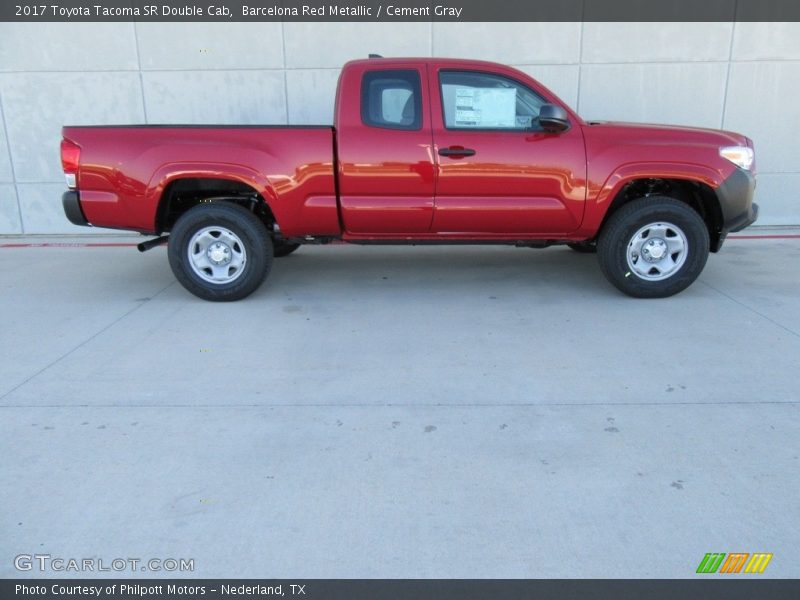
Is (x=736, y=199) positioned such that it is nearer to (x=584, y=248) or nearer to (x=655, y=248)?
(x=655, y=248)

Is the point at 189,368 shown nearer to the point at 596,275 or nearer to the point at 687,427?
the point at 687,427

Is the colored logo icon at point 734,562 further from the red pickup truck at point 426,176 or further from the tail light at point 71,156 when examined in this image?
the tail light at point 71,156

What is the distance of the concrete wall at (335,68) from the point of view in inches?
299

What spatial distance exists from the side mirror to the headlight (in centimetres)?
133

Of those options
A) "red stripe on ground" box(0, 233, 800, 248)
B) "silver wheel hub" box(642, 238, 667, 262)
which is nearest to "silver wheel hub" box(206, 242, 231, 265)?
"red stripe on ground" box(0, 233, 800, 248)

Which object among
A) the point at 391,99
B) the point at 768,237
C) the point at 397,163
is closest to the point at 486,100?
the point at 391,99

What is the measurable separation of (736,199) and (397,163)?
9.23ft

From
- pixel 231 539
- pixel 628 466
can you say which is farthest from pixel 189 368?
pixel 628 466

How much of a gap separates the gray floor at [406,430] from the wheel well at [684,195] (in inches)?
24.5

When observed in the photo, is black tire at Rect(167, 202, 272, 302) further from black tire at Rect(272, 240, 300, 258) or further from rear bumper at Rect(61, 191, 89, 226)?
black tire at Rect(272, 240, 300, 258)

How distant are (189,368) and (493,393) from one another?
6.51ft

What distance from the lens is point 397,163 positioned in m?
4.98

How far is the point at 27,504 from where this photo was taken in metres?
2.63

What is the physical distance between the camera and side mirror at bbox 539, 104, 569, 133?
4793mm
